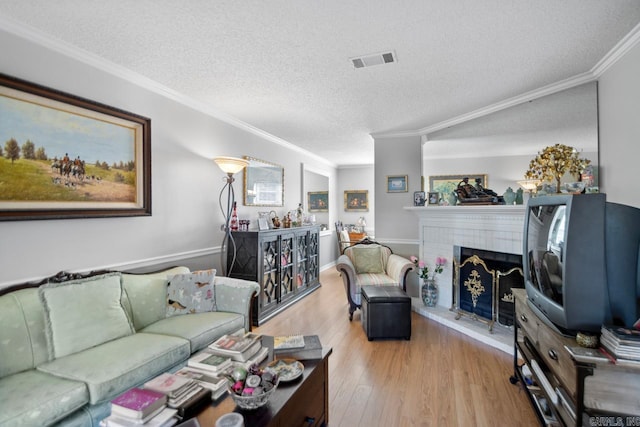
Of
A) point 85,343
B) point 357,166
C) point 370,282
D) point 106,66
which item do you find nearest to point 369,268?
point 370,282

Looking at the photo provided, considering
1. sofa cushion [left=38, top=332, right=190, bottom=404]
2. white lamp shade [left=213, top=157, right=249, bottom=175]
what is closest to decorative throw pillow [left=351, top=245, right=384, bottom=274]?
white lamp shade [left=213, top=157, right=249, bottom=175]

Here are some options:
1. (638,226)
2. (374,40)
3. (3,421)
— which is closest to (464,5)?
(374,40)

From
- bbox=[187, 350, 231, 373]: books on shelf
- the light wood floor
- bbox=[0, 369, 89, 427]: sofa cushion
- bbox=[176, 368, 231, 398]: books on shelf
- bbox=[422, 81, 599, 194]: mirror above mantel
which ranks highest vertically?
bbox=[422, 81, 599, 194]: mirror above mantel

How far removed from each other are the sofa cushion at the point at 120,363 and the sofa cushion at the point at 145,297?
30 cm

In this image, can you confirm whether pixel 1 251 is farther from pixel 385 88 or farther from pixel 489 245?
pixel 489 245

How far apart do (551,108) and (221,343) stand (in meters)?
3.69

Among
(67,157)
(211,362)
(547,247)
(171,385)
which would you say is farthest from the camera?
(67,157)

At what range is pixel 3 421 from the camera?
4.26 ft

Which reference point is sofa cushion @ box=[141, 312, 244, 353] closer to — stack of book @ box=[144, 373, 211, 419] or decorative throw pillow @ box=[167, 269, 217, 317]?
decorative throw pillow @ box=[167, 269, 217, 317]

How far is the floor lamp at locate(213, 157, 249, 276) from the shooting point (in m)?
3.29

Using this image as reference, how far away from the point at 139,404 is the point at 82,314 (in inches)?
43.4

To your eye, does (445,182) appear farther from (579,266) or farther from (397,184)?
(579,266)

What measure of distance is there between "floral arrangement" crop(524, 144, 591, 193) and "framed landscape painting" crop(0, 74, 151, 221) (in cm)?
361

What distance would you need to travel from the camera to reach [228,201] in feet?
12.3
